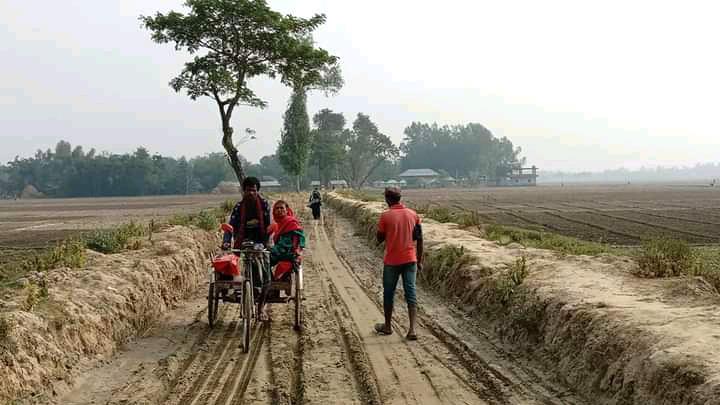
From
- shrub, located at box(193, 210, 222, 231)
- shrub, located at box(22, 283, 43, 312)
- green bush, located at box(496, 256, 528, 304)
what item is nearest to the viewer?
shrub, located at box(22, 283, 43, 312)

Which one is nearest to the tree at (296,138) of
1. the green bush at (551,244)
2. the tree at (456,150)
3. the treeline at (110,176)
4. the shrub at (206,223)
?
the shrub at (206,223)

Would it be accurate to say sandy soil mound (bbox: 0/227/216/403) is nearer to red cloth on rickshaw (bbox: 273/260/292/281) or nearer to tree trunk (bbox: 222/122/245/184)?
red cloth on rickshaw (bbox: 273/260/292/281)

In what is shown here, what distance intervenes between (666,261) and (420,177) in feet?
462

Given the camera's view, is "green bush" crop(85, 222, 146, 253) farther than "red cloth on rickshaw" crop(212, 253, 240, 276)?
Yes

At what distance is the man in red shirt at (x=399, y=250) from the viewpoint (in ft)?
24.2

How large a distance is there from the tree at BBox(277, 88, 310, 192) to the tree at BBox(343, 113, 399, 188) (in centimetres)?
4982

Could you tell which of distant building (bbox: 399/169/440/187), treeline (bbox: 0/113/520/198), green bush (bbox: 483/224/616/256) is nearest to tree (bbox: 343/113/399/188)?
treeline (bbox: 0/113/520/198)

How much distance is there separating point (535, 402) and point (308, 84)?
83.7 feet

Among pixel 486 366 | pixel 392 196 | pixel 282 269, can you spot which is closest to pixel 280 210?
pixel 282 269

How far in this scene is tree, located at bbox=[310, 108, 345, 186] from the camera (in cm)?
9019

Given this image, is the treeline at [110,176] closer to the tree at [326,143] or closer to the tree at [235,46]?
the tree at [326,143]

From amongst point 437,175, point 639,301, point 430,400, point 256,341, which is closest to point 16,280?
point 256,341

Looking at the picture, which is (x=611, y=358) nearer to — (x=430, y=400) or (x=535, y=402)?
(x=535, y=402)

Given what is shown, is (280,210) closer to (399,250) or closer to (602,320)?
(399,250)
